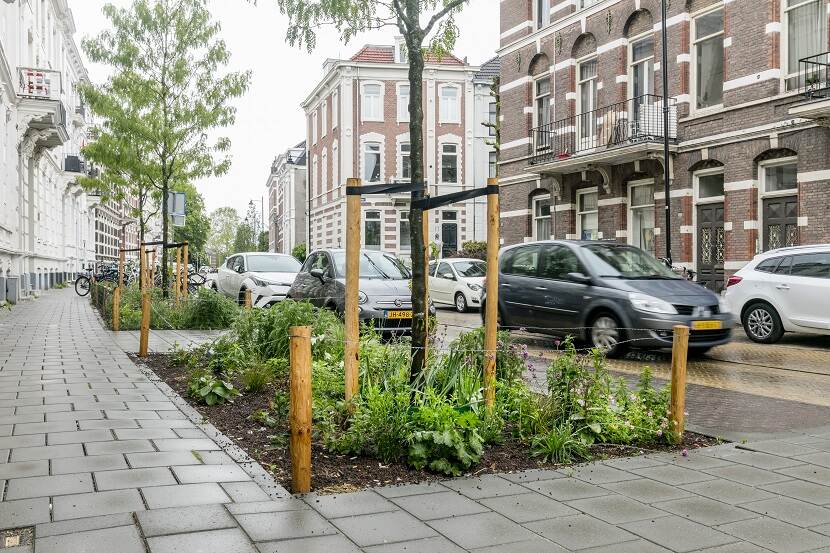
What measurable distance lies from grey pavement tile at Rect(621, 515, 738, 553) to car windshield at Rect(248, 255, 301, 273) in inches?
588

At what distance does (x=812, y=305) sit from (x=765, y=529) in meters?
9.28

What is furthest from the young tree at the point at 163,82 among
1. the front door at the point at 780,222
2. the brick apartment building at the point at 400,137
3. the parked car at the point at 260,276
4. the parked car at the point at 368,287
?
the brick apartment building at the point at 400,137

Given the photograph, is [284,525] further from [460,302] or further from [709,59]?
[709,59]

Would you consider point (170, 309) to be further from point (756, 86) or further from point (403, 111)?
point (403, 111)

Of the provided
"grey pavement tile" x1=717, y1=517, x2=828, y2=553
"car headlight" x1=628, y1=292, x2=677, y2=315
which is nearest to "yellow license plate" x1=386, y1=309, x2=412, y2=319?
"car headlight" x1=628, y1=292, x2=677, y2=315

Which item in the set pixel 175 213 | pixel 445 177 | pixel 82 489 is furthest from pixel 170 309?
pixel 445 177

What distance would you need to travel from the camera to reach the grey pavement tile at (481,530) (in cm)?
351

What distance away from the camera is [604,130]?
72.8ft

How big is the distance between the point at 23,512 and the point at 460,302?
60.8ft

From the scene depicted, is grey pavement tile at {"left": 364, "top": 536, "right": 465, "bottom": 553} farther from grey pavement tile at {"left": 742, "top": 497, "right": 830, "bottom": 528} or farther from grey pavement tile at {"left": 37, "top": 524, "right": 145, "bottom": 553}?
grey pavement tile at {"left": 742, "top": 497, "right": 830, "bottom": 528}

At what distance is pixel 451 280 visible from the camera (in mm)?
22547

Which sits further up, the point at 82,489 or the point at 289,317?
the point at 289,317

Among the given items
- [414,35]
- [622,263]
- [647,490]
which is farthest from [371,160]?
[647,490]

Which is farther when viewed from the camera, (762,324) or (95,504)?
(762,324)
